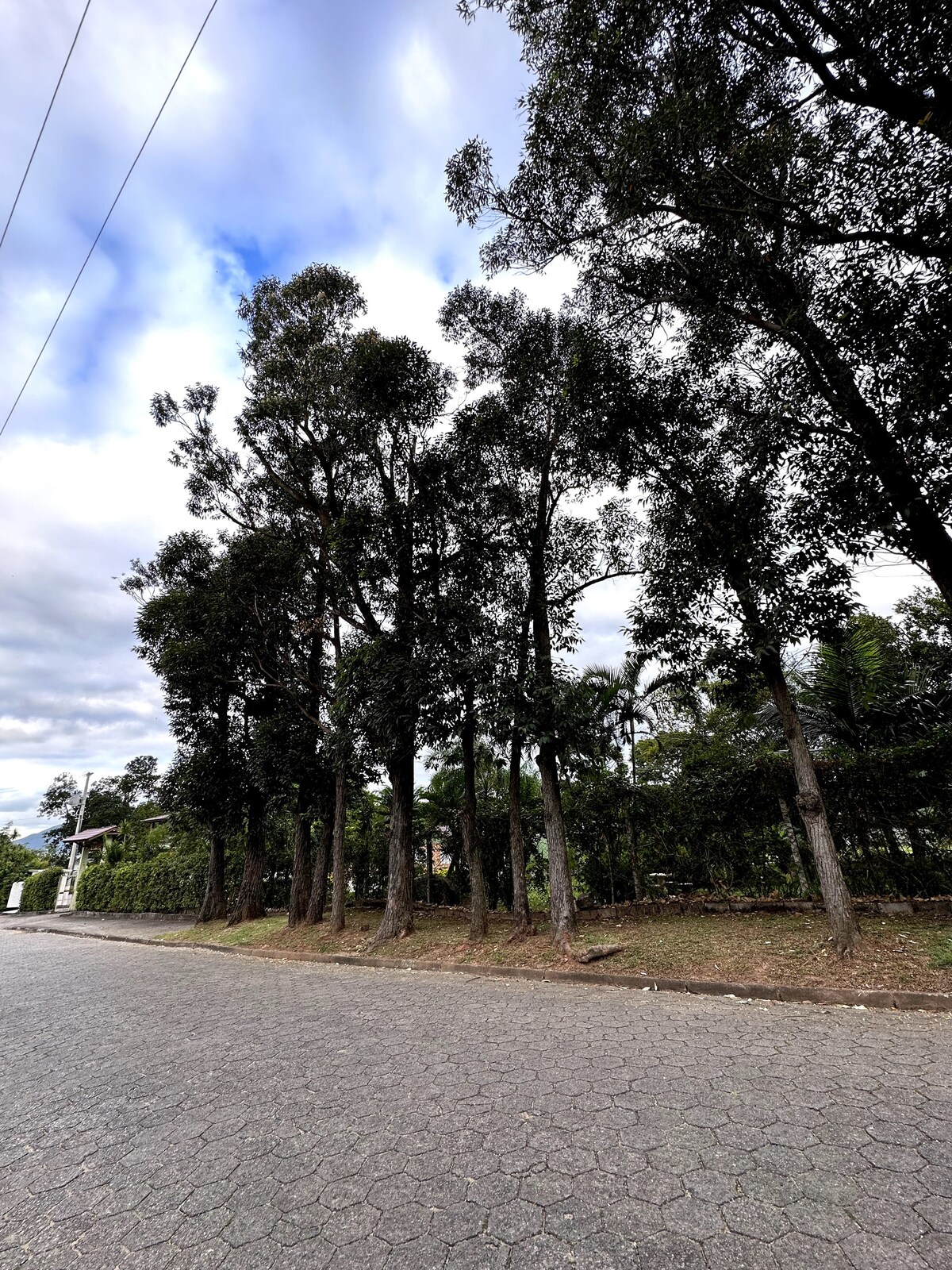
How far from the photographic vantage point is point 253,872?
14.4m

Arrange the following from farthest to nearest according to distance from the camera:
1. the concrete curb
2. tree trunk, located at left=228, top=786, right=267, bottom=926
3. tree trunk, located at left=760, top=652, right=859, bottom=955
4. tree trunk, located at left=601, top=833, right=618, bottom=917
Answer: tree trunk, located at left=228, top=786, right=267, bottom=926 < tree trunk, located at left=601, top=833, right=618, bottom=917 < tree trunk, located at left=760, top=652, right=859, bottom=955 < the concrete curb

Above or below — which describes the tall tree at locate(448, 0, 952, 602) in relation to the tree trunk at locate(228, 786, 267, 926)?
above

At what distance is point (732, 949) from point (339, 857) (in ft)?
24.6

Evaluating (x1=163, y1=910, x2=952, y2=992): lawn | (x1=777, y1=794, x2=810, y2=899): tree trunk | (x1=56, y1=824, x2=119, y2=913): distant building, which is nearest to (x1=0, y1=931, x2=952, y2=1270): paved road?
(x1=163, y1=910, x2=952, y2=992): lawn

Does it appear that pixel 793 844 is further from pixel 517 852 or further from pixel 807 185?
pixel 807 185

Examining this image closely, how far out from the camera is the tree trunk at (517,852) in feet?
28.3

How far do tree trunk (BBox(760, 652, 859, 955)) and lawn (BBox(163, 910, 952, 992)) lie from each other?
8.8 inches

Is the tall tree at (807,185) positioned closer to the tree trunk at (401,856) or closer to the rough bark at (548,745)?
the rough bark at (548,745)

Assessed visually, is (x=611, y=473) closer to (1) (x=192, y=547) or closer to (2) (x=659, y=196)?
(2) (x=659, y=196)

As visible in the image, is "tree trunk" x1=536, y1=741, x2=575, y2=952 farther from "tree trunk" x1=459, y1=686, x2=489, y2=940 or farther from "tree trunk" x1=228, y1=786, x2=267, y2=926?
"tree trunk" x1=228, y1=786, x2=267, y2=926

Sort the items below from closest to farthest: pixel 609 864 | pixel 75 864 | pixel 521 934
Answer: pixel 521 934 → pixel 609 864 → pixel 75 864

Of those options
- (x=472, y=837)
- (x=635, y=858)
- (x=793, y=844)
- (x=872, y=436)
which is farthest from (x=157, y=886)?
(x=872, y=436)

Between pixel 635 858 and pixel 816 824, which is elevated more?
pixel 816 824

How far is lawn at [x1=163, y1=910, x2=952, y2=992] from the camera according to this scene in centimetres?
544
